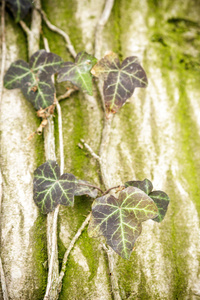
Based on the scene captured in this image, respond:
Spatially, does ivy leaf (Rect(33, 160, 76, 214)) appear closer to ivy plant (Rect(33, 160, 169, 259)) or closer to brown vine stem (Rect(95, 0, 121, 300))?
ivy plant (Rect(33, 160, 169, 259))

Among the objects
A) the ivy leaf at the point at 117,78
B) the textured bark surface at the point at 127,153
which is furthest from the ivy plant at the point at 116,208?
the ivy leaf at the point at 117,78

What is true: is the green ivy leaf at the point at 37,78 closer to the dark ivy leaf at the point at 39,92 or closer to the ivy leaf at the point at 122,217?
the dark ivy leaf at the point at 39,92

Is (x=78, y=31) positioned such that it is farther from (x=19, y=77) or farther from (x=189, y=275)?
(x=189, y=275)

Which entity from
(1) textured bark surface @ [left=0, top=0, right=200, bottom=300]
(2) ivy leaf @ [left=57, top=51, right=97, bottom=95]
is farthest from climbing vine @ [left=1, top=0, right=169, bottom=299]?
(1) textured bark surface @ [left=0, top=0, right=200, bottom=300]

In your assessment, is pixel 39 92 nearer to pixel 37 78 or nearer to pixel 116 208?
pixel 37 78

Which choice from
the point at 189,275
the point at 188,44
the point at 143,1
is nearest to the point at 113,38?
the point at 143,1
